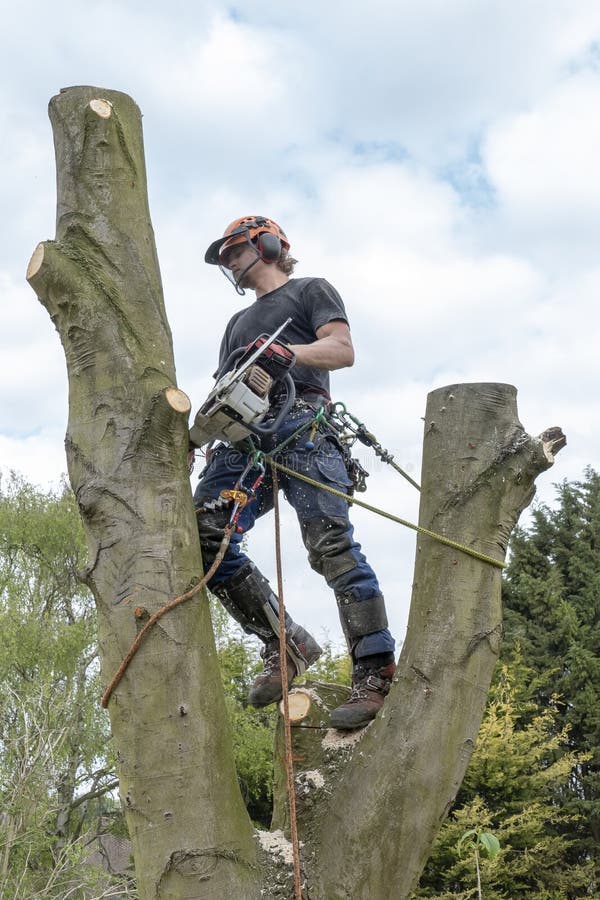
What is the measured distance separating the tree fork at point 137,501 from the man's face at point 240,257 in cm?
87

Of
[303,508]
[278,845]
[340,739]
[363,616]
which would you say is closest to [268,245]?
[303,508]

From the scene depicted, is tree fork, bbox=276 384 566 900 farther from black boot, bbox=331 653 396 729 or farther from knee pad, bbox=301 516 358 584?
knee pad, bbox=301 516 358 584

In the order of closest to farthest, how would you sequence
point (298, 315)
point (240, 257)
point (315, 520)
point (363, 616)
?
point (363, 616) → point (315, 520) → point (298, 315) → point (240, 257)

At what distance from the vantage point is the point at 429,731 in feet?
8.73

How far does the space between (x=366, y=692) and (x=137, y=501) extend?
1.05 meters

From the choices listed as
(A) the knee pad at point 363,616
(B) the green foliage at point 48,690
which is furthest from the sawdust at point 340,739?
(B) the green foliage at point 48,690

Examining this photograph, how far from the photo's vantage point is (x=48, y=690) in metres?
19.4

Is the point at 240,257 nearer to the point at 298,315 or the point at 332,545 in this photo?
the point at 298,315

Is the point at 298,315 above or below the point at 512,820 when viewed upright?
above

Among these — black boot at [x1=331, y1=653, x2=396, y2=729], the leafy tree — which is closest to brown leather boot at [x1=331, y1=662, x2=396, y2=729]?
black boot at [x1=331, y1=653, x2=396, y2=729]

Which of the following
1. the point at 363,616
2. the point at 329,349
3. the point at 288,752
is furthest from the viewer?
the point at 329,349

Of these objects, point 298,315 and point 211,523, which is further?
point 298,315

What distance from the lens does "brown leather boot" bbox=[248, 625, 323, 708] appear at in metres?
3.26

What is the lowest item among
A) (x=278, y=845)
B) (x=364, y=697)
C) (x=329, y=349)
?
(x=278, y=845)
